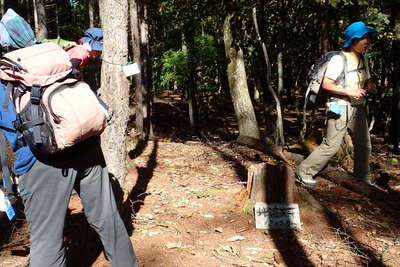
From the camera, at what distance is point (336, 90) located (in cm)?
516

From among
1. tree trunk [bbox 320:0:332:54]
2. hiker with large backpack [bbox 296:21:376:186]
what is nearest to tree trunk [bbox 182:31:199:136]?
tree trunk [bbox 320:0:332:54]

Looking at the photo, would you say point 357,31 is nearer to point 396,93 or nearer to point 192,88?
point 396,93

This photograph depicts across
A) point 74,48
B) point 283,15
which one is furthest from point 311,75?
point 283,15

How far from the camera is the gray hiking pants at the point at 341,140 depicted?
5423 mm

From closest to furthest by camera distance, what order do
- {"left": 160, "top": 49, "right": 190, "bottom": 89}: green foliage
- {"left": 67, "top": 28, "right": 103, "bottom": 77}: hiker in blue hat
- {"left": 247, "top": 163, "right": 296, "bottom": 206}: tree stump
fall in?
{"left": 67, "top": 28, "right": 103, "bottom": 77}: hiker in blue hat → {"left": 247, "top": 163, "right": 296, "bottom": 206}: tree stump → {"left": 160, "top": 49, "right": 190, "bottom": 89}: green foliage

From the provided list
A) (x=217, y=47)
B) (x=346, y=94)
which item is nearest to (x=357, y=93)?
(x=346, y=94)

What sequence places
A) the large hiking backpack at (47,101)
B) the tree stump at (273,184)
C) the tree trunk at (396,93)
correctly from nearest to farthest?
1. the large hiking backpack at (47,101)
2. the tree stump at (273,184)
3. the tree trunk at (396,93)

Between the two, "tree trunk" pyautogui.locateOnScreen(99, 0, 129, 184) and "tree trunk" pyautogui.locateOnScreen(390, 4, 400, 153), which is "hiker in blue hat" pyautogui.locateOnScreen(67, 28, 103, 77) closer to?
"tree trunk" pyautogui.locateOnScreen(99, 0, 129, 184)

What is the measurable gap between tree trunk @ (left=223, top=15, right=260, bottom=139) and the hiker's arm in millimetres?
4851

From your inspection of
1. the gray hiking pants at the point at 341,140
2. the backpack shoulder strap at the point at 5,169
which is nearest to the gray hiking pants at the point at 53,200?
the backpack shoulder strap at the point at 5,169

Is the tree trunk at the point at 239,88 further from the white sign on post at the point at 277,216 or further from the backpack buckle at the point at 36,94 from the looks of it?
the backpack buckle at the point at 36,94

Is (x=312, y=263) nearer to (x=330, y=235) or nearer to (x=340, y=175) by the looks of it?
(x=330, y=235)

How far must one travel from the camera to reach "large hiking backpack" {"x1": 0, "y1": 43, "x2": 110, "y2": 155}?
246 cm

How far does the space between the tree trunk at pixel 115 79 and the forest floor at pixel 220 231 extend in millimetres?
410
